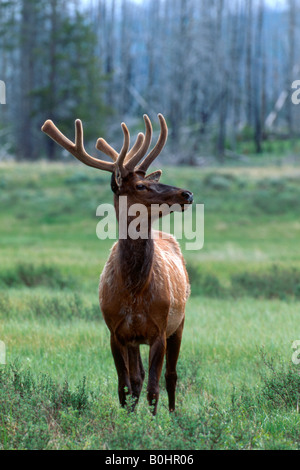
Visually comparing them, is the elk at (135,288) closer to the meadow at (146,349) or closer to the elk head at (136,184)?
the elk head at (136,184)

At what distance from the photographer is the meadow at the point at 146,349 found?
5141mm

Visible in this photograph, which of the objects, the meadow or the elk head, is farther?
the elk head

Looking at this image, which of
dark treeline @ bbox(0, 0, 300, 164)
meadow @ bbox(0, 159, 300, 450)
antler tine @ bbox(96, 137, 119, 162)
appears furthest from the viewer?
dark treeline @ bbox(0, 0, 300, 164)

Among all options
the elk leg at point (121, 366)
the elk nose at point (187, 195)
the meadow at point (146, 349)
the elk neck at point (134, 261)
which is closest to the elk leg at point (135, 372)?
the meadow at point (146, 349)

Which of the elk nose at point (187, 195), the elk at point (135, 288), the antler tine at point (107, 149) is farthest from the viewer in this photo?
the antler tine at point (107, 149)

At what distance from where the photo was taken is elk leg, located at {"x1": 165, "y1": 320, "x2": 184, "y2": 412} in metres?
6.40

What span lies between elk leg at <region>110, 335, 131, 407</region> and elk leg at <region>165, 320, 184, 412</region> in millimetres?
730

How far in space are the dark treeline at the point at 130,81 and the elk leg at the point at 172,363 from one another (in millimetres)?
28677

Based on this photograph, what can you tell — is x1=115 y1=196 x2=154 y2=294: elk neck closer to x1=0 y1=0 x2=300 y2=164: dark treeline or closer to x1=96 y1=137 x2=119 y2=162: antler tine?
x1=96 y1=137 x2=119 y2=162: antler tine

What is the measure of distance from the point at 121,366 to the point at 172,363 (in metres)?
0.90

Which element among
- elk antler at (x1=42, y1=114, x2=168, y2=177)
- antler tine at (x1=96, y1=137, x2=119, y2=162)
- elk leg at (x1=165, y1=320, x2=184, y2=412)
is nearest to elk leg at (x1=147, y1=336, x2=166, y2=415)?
elk leg at (x1=165, y1=320, x2=184, y2=412)

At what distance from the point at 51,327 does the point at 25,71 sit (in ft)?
103

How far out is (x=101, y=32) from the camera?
51094mm

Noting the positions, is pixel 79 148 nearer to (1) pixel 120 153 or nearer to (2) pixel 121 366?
Answer: (1) pixel 120 153
